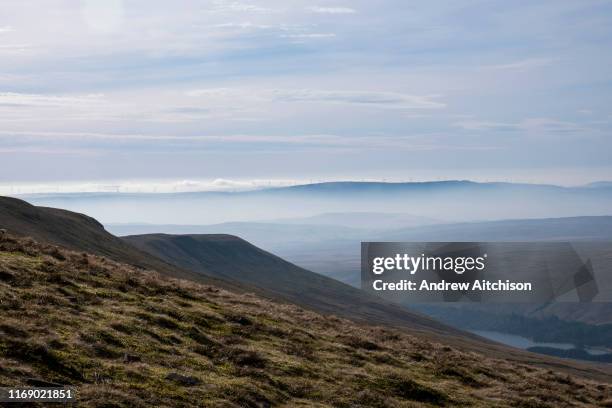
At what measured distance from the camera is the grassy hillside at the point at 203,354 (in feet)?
74.7

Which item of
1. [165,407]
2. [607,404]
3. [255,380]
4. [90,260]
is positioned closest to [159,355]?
[255,380]

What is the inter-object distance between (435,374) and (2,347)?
1895 cm

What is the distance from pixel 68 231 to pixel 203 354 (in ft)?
359

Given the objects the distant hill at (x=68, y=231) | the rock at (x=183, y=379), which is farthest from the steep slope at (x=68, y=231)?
the rock at (x=183, y=379)

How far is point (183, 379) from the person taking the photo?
23.9 m

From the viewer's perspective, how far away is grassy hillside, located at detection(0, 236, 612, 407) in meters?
22.8

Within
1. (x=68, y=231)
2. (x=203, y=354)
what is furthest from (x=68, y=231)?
(x=203, y=354)

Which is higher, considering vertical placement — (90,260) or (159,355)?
(90,260)

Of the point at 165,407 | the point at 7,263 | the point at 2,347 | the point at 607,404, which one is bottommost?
the point at 607,404

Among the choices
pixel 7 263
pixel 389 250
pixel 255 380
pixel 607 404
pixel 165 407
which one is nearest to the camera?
pixel 165 407

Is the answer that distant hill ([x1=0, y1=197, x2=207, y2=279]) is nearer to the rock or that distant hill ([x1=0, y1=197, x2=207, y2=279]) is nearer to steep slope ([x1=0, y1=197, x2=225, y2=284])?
steep slope ([x1=0, y1=197, x2=225, y2=284])

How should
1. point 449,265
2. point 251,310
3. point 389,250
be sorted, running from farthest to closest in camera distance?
point 449,265
point 389,250
point 251,310

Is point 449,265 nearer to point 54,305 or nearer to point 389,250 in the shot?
point 389,250

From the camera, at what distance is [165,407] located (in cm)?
2136
